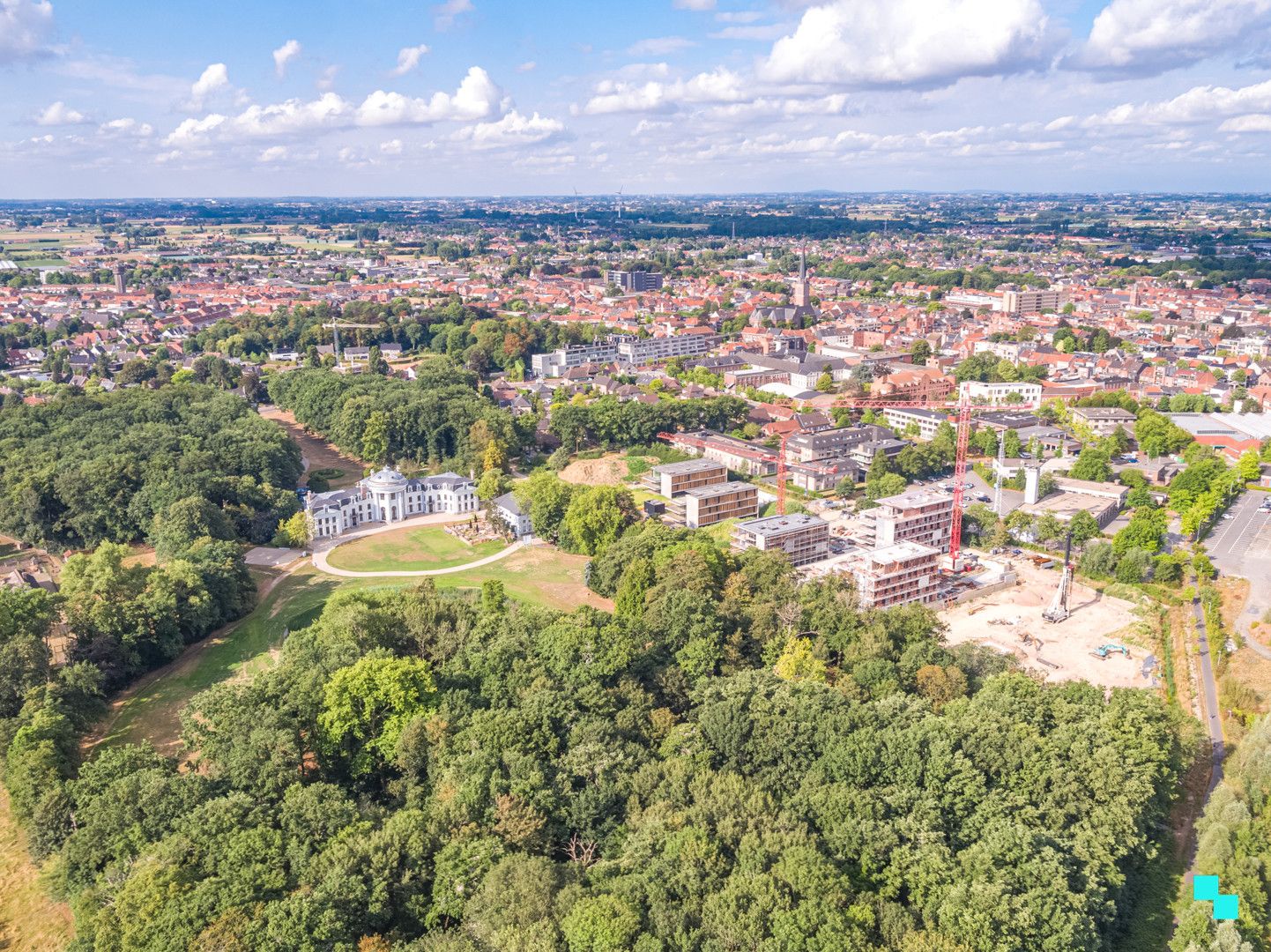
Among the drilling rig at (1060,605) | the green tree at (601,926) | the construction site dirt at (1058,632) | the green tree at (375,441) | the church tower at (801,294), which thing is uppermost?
the church tower at (801,294)

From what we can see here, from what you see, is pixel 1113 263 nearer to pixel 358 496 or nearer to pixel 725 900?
pixel 358 496

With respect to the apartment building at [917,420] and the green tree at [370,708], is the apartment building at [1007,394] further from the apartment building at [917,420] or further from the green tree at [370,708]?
the green tree at [370,708]

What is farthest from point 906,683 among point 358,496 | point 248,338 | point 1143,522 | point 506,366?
point 248,338

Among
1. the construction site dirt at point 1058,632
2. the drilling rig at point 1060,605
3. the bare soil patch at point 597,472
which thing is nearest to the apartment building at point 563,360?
the bare soil patch at point 597,472

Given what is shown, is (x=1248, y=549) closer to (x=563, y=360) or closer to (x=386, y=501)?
(x=386, y=501)

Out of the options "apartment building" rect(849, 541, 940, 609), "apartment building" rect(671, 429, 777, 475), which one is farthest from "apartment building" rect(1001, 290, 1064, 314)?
"apartment building" rect(849, 541, 940, 609)

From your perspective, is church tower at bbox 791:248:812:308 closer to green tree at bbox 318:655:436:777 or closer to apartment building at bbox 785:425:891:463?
apartment building at bbox 785:425:891:463
